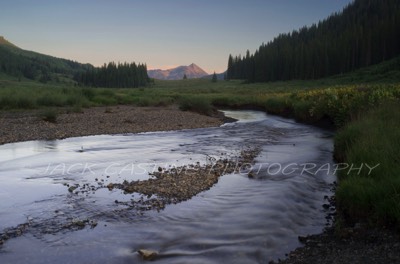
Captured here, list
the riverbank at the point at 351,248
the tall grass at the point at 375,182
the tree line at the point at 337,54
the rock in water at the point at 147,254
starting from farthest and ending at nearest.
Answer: the tree line at the point at 337,54, the tall grass at the point at 375,182, the rock in water at the point at 147,254, the riverbank at the point at 351,248

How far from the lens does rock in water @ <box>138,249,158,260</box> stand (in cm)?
682

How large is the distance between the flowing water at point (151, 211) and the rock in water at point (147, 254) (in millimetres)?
101

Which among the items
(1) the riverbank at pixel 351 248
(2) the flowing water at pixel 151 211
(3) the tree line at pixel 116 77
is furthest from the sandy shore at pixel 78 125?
(3) the tree line at pixel 116 77

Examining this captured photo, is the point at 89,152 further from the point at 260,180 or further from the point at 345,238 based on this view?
the point at 345,238

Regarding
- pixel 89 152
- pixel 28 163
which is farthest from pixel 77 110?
pixel 28 163

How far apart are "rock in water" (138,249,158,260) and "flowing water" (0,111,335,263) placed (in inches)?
4.0

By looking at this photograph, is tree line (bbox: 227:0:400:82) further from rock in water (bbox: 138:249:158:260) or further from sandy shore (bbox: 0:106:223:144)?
rock in water (bbox: 138:249:158:260)

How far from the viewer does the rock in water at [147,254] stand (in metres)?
6.82

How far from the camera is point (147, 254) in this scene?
6.85m

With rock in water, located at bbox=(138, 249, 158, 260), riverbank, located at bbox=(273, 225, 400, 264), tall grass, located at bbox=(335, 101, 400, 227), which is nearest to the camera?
riverbank, located at bbox=(273, 225, 400, 264)

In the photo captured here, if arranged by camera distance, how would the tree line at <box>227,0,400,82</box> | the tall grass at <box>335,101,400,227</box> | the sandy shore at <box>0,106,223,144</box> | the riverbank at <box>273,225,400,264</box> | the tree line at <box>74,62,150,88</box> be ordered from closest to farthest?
the riverbank at <box>273,225,400,264</box>, the tall grass at <box>335,101,400,227</box>, the sandy shore at <box>0,106,223,144</box>, the tree line at <box>227,0,400,82</box>, the tree line at <box>74,62,150,88</box>

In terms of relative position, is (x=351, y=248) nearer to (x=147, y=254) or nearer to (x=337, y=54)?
(x=147, y=254)

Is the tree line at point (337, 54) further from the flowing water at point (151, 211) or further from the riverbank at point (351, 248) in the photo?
the riverbank at point (351, 248)

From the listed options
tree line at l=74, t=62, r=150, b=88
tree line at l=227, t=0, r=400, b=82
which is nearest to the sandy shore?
tree line at l=227, t=0, r=400, b=82
